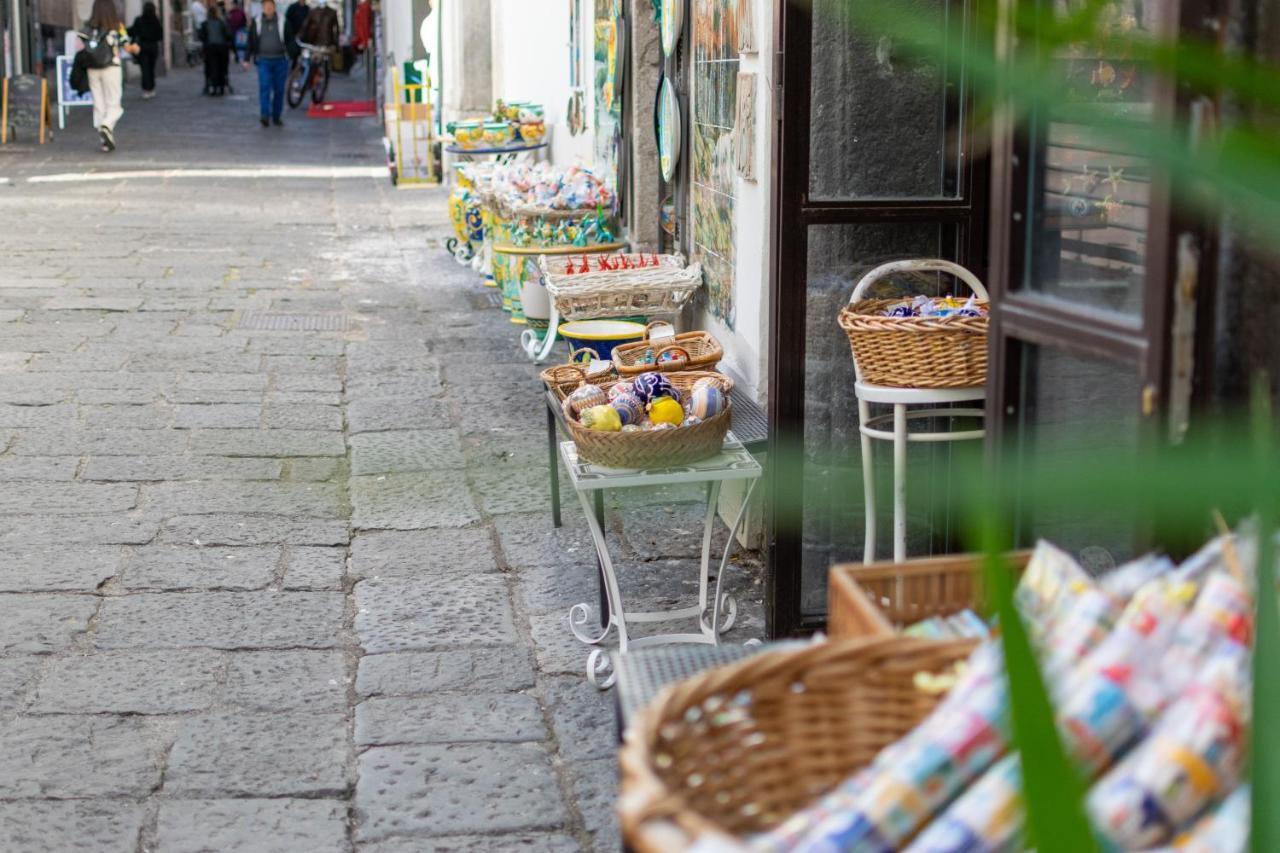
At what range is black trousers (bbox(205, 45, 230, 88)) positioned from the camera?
2677 centimetres

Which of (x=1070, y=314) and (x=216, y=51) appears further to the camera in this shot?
(x=216, y=51)

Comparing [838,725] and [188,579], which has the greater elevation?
[838,725]

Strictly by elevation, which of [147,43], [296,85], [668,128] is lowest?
[668,128]

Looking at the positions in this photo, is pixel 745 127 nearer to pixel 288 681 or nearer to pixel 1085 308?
pixel 288 681

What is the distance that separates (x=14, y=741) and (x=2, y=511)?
5.81ft

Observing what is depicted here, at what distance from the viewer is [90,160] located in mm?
16234

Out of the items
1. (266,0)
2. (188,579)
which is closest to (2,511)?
(188,579)

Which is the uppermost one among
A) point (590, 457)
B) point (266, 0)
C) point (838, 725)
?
point (266, 0)

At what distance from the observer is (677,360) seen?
14.0 feet

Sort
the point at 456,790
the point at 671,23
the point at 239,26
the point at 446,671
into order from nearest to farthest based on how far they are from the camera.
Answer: the point at 456,790 < the point at 446,671 < the point at 671,23 < the point at 239,26

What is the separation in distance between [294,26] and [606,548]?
883 inches

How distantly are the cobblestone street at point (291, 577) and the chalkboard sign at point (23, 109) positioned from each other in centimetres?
929

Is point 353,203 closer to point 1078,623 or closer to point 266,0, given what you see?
point 266,0

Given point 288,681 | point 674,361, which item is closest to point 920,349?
point 674,361
